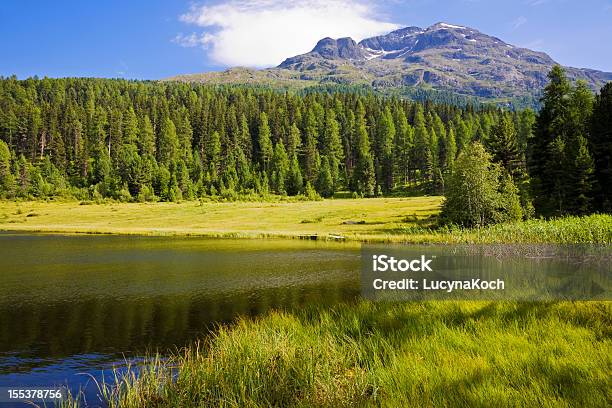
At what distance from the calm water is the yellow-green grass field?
518 inches

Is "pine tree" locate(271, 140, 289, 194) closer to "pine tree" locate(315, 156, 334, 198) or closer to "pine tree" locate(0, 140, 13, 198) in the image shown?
"pine tree" locate(315, 156, 334, 198)

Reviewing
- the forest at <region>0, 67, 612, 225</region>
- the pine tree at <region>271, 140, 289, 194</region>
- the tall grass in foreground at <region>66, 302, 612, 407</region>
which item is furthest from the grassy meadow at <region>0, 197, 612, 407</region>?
the pine tree at <region>271, 140, 289, 194</region>

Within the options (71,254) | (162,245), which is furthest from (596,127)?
(71,254)

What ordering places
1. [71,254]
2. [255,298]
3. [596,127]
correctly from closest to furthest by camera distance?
1. [255,298]
2. [71,254]
3. [596,127]

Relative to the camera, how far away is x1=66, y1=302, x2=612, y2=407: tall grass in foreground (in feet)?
23.5

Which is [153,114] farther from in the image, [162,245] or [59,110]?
[162,245]

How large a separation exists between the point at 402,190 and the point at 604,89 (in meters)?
82.1

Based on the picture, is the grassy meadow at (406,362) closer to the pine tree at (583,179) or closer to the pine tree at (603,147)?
the pine tree at (583,179)

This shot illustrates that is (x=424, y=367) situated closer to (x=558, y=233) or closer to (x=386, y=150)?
(x=558, y=233)

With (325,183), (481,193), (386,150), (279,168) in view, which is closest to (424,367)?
(481,193)

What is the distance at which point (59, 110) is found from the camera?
17250cm

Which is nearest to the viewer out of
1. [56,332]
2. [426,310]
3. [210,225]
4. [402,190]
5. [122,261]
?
[426,310]

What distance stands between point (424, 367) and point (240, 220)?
7844cm

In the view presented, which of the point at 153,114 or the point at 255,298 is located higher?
the point at 153,114
